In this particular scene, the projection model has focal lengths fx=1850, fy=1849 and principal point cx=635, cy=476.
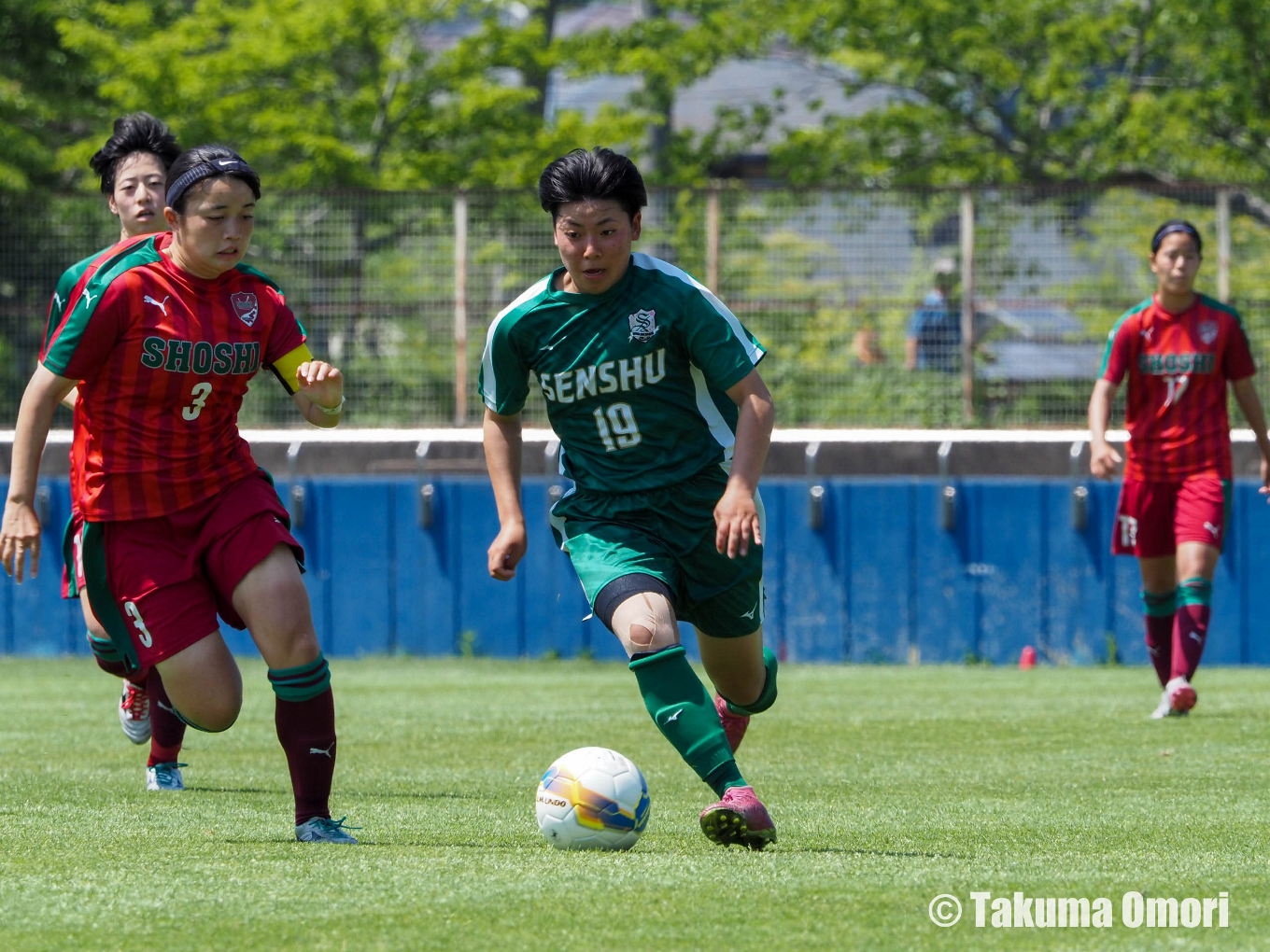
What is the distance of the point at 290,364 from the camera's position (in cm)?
604

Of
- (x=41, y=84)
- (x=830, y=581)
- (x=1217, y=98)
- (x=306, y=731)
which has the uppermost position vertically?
(x=41, y=84)

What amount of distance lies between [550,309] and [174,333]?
117 cm

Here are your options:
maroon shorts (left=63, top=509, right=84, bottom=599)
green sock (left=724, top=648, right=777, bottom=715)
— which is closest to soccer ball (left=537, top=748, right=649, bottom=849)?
green sock (left=724, top=648, right=777, bottom=715)

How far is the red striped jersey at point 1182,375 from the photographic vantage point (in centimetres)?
992

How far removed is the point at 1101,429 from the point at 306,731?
5.53 metres

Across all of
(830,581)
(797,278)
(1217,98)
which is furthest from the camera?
(1217,98)

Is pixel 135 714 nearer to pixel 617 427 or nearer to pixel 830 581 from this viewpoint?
pixel 617 427

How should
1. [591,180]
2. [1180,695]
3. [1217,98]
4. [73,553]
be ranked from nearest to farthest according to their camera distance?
[591,180] → [73,553] → [1180,695] → [1217,98]

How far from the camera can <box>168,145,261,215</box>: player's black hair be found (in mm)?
5691

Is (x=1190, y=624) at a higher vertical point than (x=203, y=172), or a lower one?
lower

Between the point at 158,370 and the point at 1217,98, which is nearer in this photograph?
the point at 158,370

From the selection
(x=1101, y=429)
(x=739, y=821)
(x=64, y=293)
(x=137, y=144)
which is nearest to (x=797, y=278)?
(x=1101, y=429)

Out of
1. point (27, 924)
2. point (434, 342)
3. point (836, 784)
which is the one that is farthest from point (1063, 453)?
point (27, 924)

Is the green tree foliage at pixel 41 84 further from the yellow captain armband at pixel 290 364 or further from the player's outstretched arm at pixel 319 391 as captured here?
the player's outstretched arm at pixel 319 391
